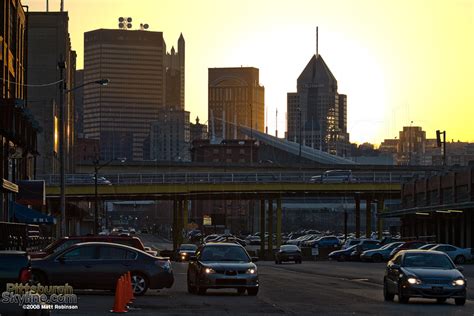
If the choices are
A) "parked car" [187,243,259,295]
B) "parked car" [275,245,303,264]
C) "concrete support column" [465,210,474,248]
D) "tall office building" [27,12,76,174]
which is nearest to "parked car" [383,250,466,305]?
"parked car" [187,243,259,295]

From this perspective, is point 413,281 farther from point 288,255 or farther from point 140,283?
point 288,255

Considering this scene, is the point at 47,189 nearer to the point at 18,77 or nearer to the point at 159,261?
the point at 18,77

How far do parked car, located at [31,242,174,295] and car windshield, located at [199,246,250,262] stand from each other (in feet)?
5.97

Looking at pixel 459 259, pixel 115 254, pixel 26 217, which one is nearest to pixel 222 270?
pixel 115 254

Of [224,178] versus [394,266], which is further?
[224,178]

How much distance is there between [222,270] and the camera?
31750mm

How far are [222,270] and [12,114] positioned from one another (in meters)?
28.6

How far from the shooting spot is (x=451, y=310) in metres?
27.7

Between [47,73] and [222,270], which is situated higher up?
[47,73]

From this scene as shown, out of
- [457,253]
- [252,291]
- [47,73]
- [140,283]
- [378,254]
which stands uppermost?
[47,73]

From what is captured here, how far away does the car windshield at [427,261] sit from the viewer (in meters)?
30.7

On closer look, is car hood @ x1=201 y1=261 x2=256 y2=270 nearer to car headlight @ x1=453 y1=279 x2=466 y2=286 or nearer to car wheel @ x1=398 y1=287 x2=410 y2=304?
car wheel @ x1=398 y1=287 x2=410 y2=304

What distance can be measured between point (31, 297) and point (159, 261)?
12087mm

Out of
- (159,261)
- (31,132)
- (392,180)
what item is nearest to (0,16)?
(31,132)
